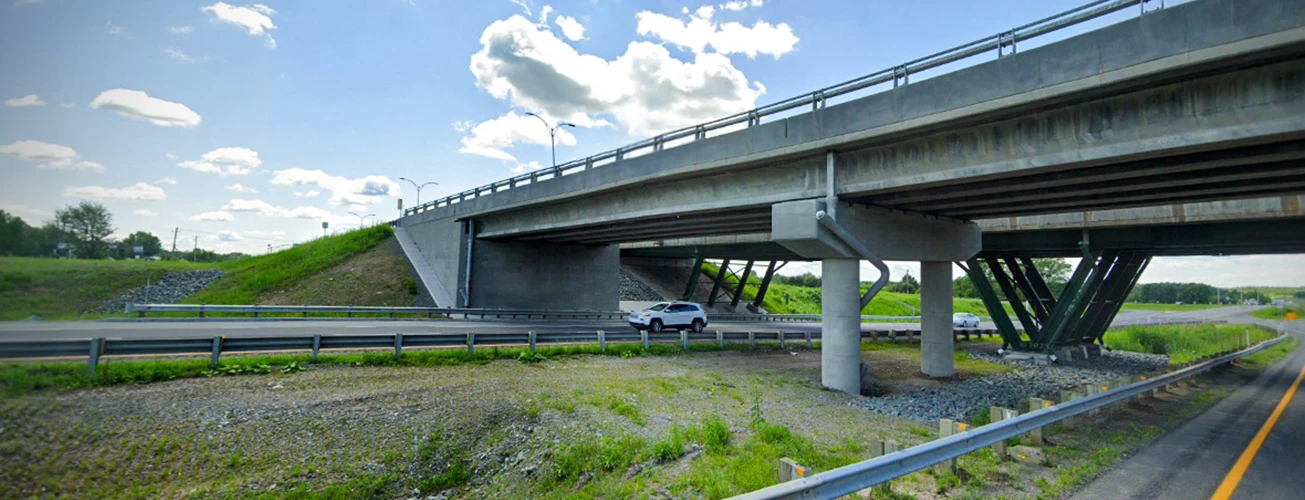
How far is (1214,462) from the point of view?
812cm

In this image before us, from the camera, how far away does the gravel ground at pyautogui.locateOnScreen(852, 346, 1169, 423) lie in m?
14.6

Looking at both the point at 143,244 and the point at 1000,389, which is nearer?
the point at 143,244

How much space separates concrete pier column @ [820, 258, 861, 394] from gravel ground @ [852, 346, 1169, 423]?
1093 millimetres

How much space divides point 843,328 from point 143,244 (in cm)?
1605

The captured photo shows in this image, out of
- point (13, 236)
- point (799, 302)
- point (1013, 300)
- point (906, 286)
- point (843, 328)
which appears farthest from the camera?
point (906, 286)

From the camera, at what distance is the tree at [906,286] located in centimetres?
10500

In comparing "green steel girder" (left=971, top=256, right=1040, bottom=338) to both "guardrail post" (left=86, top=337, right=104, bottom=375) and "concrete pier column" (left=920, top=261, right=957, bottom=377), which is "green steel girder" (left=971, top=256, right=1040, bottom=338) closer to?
"concrete pier column" (left=920, top=261, right=957, bottom=377)

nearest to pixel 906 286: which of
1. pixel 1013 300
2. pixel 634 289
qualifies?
pixel 634 289

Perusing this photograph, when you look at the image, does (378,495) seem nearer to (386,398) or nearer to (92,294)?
(386,398)

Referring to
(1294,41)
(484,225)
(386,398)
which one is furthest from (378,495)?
(484,225)

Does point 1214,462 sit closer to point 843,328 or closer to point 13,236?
point 843,328

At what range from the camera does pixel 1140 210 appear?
21.4 metres

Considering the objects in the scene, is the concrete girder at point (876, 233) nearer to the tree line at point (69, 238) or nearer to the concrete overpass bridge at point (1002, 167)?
the concrete overpass bridge at point (1002, 167)

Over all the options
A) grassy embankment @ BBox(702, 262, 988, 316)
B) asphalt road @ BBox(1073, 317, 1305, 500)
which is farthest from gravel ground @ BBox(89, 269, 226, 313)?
grassy embankment @ BBox(702, 262, 988, 316)
